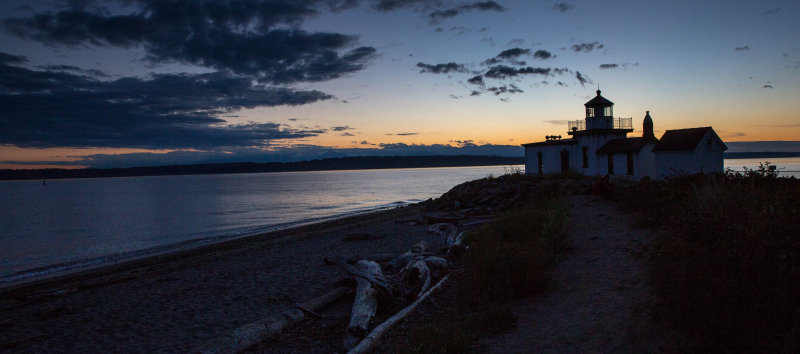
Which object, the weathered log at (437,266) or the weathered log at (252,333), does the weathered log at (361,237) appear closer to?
the weathered log at (437,266)

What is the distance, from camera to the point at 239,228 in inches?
1128

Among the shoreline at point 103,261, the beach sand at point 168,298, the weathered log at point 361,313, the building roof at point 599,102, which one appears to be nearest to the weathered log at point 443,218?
the beach sand at point 168,298

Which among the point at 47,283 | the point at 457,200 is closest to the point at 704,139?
the point at 457,200

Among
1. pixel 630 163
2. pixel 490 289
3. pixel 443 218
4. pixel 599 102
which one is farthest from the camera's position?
pixel 599 102

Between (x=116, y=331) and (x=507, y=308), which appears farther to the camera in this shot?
(x=116, y=331)

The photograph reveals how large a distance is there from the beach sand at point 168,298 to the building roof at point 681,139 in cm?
2163

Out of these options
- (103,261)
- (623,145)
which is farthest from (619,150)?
(103,261)

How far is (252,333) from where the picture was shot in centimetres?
728

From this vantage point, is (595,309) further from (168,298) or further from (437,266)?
(168,298)

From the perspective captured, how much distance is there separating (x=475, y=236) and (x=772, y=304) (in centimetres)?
865

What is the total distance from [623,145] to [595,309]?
29575 mm

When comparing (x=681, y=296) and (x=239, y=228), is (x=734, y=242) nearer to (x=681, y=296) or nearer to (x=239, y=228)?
(x=681, y=296)

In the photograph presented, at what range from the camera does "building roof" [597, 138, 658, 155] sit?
3053 centimetres

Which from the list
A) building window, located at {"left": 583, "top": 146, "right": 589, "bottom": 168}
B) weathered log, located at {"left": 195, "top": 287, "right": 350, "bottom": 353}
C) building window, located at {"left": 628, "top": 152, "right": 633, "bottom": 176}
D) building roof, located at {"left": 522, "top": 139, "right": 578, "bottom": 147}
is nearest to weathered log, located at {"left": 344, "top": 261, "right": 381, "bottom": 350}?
weathered log, located at {"left": 195, "top": 287, "right": 350, "bottom": 353}
